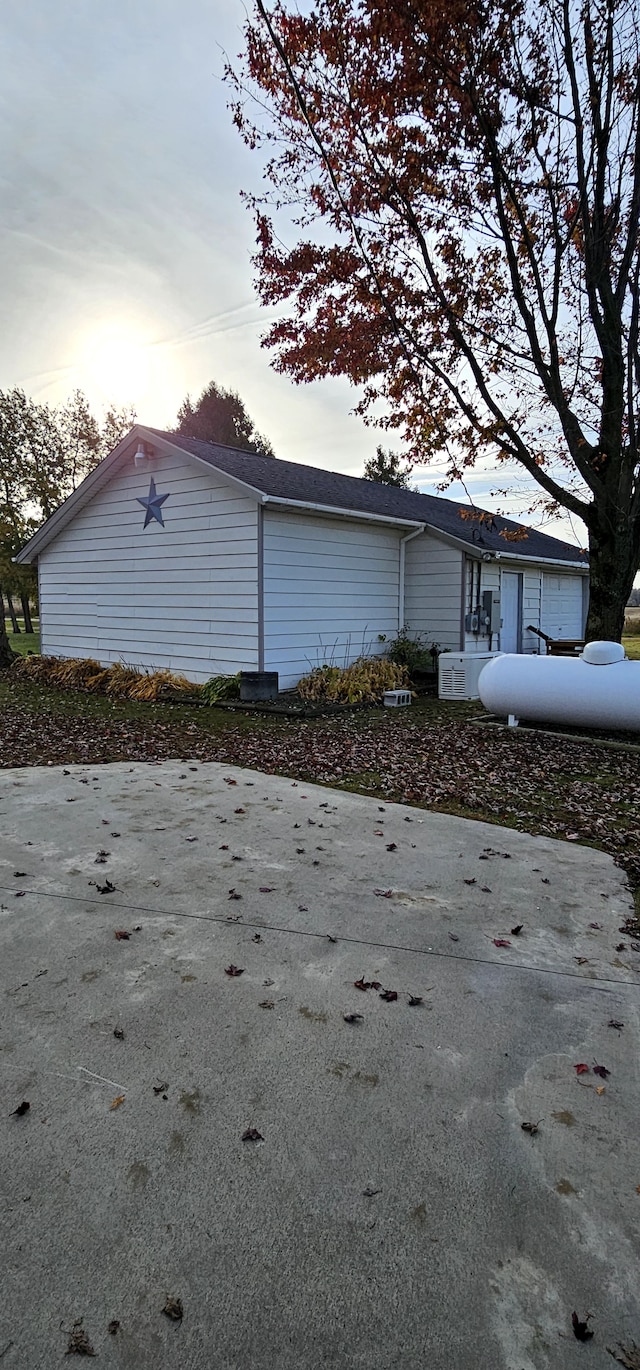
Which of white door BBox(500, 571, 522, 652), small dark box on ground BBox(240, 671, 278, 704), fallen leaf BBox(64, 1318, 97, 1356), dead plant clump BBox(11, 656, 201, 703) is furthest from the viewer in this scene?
white door BBox(500, 571, 522, 652)

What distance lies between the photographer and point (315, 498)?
10.8 metres

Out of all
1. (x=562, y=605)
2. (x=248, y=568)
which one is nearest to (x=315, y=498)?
(x=248, y=568)

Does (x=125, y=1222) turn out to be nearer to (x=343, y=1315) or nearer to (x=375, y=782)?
(x=343, y=1315)

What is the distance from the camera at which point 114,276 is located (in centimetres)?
938

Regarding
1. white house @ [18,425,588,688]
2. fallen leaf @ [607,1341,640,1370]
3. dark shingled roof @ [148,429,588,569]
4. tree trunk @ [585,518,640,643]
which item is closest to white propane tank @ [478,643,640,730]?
tree trunk @ [585,518,640,643]

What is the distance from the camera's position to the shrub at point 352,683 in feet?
32.8

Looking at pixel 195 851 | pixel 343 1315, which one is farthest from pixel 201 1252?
pixel 195 851

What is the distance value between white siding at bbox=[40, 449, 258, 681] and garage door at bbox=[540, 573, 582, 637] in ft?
29.3

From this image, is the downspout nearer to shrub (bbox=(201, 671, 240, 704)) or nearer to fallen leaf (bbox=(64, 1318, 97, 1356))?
shrub (bbox=(201, 671, 240, 704))

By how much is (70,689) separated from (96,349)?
5703 mm

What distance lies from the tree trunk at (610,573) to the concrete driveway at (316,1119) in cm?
601

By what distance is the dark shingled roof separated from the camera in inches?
421

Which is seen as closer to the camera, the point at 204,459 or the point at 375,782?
the point at 375,782

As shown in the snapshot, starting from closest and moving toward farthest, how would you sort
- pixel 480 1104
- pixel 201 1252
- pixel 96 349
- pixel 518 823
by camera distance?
pixel 201 1252
pixel 480 1104
pixel 518 823
pixel 96 349
